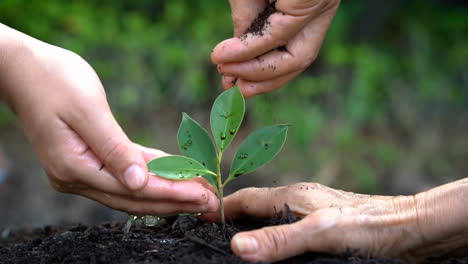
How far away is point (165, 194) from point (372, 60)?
2760 millimetres

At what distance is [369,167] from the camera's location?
3438 mm

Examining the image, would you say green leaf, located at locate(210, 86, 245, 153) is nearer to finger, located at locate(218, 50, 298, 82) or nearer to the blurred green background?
finger, located at locate(218, 50, 298, 82)

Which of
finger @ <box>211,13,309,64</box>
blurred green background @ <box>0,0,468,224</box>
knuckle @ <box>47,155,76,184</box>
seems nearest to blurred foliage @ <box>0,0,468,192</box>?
blurred green background @ <box>0,0,468,224</box>

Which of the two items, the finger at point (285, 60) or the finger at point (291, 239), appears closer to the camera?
the finger at point (291, 239)

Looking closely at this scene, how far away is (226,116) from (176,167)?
18 cm

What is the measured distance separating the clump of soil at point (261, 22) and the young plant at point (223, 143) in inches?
16.8

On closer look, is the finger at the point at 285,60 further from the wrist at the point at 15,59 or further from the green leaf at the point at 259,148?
the wrist at the point at 15,59

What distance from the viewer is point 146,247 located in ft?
4.24

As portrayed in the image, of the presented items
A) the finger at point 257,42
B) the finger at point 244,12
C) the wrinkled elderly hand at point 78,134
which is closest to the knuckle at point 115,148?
the wrinkled elderly hand at point 78,134

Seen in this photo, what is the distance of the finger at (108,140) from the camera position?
123cm

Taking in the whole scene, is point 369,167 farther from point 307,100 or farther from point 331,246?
point 331,246

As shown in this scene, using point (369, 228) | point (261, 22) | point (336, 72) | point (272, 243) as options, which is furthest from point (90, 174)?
point (336, 72)

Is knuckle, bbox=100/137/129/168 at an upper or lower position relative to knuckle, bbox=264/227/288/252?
upper

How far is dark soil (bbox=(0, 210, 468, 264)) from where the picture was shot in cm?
118
